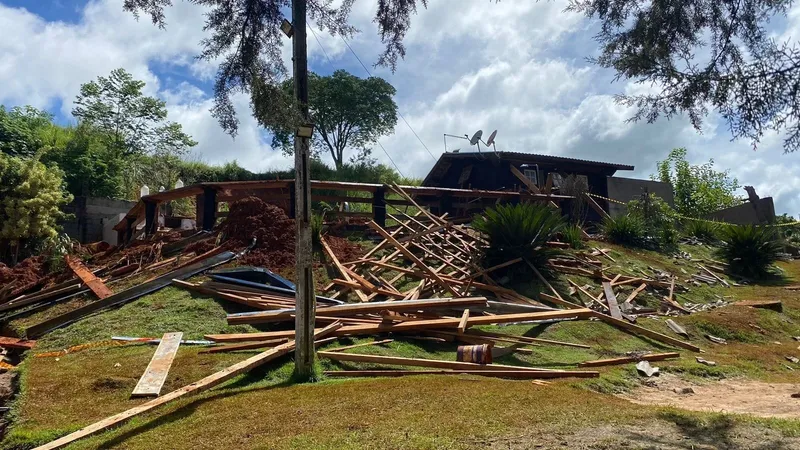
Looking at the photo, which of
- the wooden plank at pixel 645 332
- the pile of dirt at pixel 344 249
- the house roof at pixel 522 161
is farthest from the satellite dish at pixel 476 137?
the wooden plank at pixel 645 332

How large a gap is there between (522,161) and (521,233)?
12.1 m

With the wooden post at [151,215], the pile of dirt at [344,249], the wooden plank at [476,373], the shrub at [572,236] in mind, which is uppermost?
the wooden post at [151,215]

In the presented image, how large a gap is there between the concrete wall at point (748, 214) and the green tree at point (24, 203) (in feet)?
77.0

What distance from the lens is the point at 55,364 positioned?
7309 mm

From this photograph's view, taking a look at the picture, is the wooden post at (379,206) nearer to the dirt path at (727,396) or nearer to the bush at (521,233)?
the bush at (521,233)

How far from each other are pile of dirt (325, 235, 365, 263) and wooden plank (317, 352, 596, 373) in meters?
4.92

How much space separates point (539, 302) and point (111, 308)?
7.75 m

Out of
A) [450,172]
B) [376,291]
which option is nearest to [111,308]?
[376,291]

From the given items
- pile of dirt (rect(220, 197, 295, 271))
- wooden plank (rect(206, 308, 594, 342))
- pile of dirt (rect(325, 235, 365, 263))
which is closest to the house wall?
pile of dirt (rect(325, 235, 365, 263))

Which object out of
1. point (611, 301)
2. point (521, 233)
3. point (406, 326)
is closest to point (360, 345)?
point (406, 326)

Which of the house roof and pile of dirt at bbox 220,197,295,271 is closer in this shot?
pile of dirt at bbox 220,197,295,271

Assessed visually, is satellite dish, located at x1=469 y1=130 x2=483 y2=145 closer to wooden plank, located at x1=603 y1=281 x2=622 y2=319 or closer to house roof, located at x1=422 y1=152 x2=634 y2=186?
house roof, located at x1=422 y1=152 x2=634 y2=186

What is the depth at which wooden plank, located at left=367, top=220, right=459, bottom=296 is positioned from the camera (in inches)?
434

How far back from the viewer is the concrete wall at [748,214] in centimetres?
2227
